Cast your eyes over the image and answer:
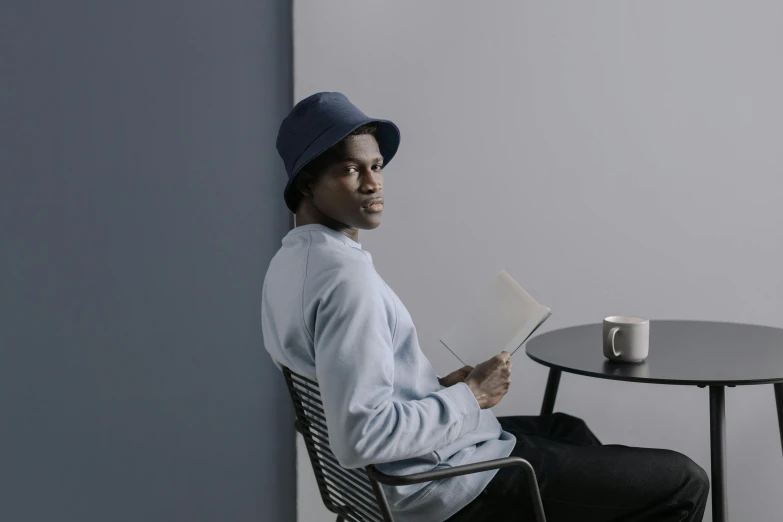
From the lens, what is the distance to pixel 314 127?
1.34m

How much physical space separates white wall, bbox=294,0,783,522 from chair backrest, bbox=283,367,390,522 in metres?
1.00

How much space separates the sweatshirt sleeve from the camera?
115 centimetres

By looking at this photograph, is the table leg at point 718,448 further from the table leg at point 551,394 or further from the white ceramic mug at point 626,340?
the table leg at point 551,394

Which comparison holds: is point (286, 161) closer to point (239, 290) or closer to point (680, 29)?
point (239, 290)

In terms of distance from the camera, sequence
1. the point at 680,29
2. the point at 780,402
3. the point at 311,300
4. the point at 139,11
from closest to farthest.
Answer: the point at 311,300, the point at 780,402, the point at 139,11, the point at 680,29

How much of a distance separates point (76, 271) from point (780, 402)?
1.69m

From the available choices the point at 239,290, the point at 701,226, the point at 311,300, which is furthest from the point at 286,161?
the point at 701,226

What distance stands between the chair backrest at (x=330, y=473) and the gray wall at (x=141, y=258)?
73 cm

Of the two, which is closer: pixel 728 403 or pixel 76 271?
pixel 76 271

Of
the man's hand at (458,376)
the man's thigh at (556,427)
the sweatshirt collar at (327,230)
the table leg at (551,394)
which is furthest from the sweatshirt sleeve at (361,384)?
the table leg at (551,394)

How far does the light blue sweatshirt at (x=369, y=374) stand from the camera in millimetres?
1157

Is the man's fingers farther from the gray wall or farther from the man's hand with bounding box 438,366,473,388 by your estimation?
the gray wall

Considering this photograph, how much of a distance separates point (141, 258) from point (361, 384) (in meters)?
1.09

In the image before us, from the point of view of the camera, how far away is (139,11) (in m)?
2.00
